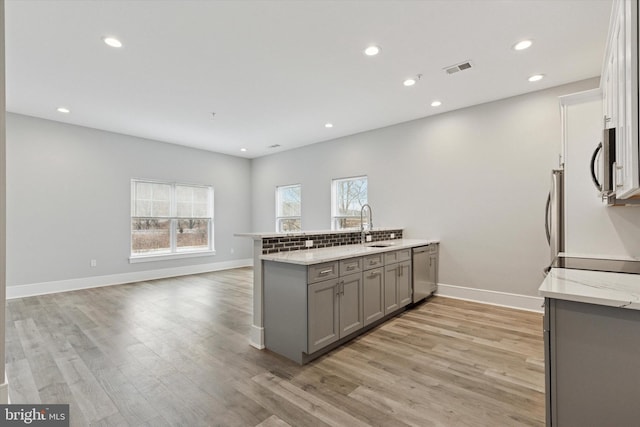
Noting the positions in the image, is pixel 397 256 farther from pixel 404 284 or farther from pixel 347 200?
pixel 347 200

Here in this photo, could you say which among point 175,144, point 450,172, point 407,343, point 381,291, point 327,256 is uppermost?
point 175,144

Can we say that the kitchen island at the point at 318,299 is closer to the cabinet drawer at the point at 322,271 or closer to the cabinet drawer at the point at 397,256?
the cabinet drawer at the point at 322,271

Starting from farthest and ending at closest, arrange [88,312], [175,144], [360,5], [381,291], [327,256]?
[175,144], [88,312], [381,291], [327,256], [360,5]

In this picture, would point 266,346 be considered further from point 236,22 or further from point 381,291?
point 236,22

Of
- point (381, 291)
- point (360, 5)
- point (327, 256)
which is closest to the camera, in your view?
point (360, 5)

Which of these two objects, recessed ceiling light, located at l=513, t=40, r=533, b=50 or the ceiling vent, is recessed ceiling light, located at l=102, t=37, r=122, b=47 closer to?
the ceiling vent

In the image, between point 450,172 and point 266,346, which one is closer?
point 266,346

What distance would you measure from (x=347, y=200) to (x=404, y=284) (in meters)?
2.63

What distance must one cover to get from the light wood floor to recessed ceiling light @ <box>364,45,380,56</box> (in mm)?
2939

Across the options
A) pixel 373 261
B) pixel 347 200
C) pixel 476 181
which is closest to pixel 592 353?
pixel 373 261

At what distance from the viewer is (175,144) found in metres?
6.56

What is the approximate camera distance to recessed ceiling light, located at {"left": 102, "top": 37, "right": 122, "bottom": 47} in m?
2.72

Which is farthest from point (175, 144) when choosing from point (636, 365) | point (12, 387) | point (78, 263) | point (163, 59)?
point (636, 365)

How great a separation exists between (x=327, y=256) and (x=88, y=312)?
3.53 meters
